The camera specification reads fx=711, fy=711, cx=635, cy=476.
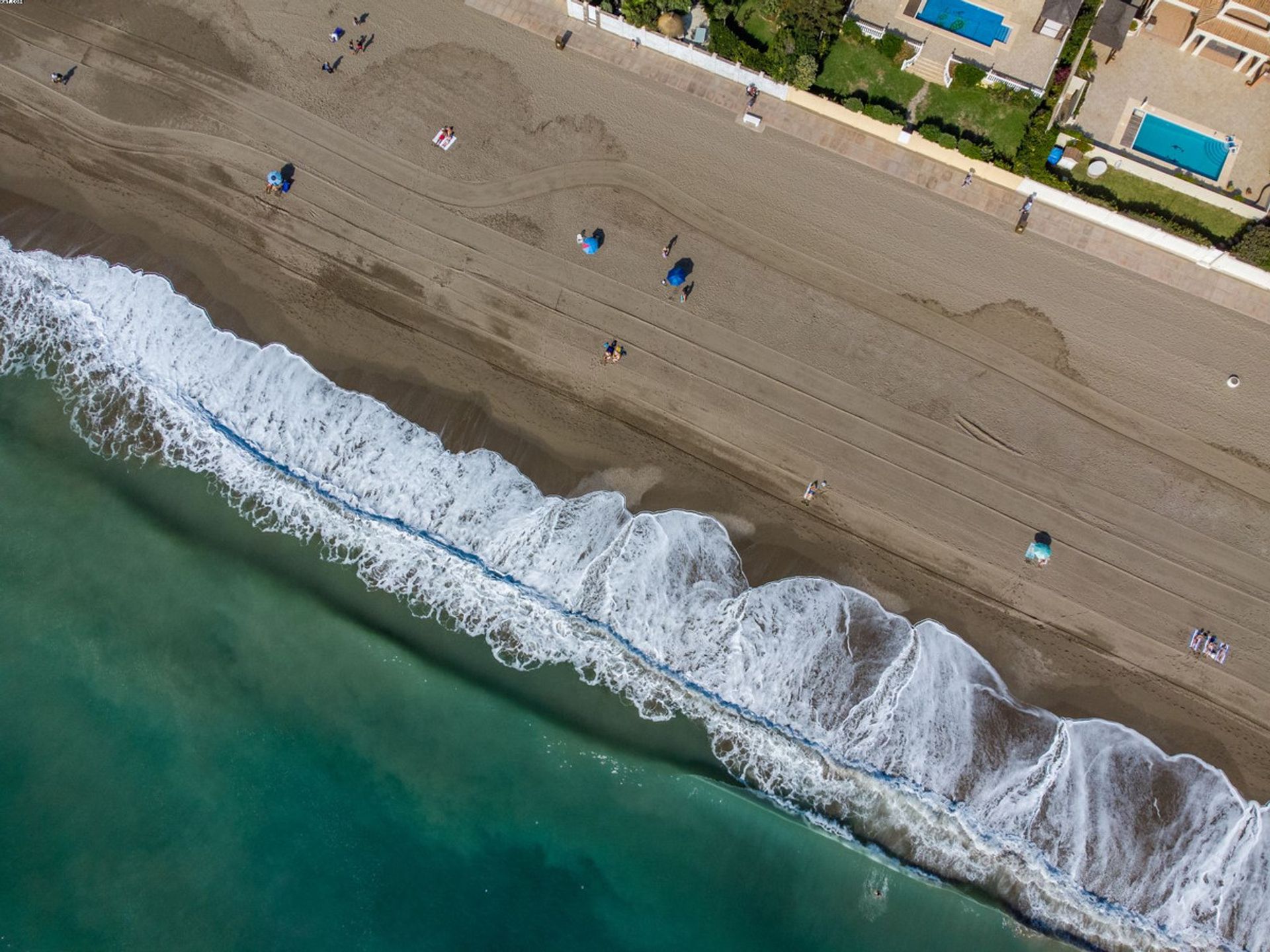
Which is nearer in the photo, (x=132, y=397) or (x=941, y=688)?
(x=941, y=688)

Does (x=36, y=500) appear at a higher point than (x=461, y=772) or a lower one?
higher

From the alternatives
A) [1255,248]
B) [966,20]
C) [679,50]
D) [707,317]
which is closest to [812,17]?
[679,50]

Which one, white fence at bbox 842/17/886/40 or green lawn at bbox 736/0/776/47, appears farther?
green lawn at bbox 736/0/776/47

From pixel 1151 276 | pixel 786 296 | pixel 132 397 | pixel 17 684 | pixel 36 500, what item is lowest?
pixel 17 684

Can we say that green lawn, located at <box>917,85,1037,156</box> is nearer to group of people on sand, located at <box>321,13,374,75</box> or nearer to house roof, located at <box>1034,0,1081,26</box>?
house roof, located at <box>1034,0,1081,26</box>

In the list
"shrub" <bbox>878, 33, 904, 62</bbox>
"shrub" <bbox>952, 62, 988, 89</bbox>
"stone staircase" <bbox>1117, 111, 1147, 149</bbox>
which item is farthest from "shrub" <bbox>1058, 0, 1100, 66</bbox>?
"shrub" <bbox>878, 33, 904, 62</bbox>

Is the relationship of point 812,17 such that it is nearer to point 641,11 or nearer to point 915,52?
point 915,52

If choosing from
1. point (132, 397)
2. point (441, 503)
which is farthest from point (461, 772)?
point (132, 397)

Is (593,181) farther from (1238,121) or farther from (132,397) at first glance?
(1238,121)
